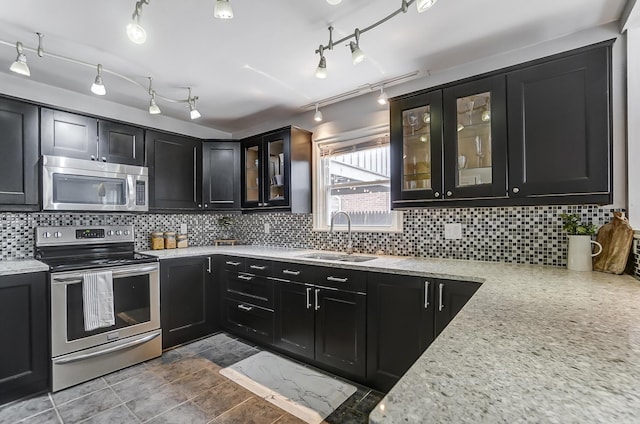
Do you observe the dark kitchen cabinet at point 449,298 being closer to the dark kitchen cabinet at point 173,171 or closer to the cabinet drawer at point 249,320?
the cabinet drawer at point 249,320

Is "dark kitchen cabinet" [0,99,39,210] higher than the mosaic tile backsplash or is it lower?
higher

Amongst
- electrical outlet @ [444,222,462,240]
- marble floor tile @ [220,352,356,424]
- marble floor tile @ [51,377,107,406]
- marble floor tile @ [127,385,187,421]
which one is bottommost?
marble floor tile @ [220,352,356,424]

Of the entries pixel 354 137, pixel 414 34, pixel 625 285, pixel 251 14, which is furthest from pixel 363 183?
pixel 625 285

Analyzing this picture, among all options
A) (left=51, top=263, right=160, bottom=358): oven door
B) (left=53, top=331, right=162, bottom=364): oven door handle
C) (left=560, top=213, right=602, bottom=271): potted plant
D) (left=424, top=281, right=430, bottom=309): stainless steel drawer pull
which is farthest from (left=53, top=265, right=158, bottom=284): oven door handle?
(left=560, top=213, right=602, bottom=271): potted plant

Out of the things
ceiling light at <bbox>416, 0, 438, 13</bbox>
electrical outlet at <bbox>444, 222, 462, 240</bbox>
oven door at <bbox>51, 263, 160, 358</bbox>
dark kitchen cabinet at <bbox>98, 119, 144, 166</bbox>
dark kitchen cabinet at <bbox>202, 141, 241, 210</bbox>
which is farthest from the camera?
dark kitchen cabinet at <bbox>202, 141, 241, 210</bbox>

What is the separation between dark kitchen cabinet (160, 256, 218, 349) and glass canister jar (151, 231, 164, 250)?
0.60 m

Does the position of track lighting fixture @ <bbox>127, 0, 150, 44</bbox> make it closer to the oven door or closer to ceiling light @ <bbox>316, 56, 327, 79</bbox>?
ceiling light @ <bbox>316, 56, 327, 79</bbox>

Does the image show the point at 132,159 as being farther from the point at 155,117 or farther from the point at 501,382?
the point at 501,382

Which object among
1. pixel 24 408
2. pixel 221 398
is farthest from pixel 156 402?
pixel 24 408

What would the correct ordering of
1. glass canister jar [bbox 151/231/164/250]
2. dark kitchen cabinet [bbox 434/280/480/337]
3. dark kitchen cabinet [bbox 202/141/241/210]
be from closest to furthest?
dark kitchen cabinet [bbox 434/280/480/337], glass canister jar [bbox 151/231/164/250], dark kitchen cabinet [bbox 202/141/241/210]

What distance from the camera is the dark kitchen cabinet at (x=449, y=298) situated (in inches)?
70.0

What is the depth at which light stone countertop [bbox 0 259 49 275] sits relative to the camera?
2.06m

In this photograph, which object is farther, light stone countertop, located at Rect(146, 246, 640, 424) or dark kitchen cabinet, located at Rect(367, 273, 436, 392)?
dark kitchen cabinet, located at Rect(367, 273, 436, 392)

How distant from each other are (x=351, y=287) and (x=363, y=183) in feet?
3.85
